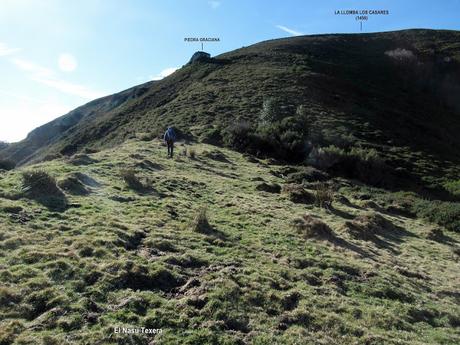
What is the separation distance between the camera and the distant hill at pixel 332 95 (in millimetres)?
43938

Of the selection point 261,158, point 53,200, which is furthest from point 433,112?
point 53,200

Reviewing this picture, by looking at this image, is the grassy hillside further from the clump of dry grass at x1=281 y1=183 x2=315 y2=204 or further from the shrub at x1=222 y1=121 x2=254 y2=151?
the shrub at x1=222 y1=121 x2=254 y2=151

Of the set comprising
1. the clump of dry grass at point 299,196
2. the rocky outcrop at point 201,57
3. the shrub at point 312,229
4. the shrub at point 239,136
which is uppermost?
the rocky outcrop at point 201,57

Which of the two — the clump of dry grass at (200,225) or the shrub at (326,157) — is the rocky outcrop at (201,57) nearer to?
the shrub at (326,157)

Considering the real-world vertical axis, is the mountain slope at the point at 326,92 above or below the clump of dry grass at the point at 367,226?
above

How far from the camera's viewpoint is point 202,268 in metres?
10.8

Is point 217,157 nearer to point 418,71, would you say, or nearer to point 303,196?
point 303,196

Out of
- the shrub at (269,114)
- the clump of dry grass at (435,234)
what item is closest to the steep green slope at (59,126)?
the shrub at (269,114)

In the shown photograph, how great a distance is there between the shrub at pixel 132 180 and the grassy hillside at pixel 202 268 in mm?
66

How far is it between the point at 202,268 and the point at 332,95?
153 feet

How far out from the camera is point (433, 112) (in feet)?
182

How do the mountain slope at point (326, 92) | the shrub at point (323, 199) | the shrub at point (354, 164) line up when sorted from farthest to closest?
the mountain slope at point (326, 92), the shrub at point (354, 164), the shrub at point (323, 199)

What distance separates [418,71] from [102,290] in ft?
233

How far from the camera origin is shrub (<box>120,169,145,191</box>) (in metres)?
18.1
